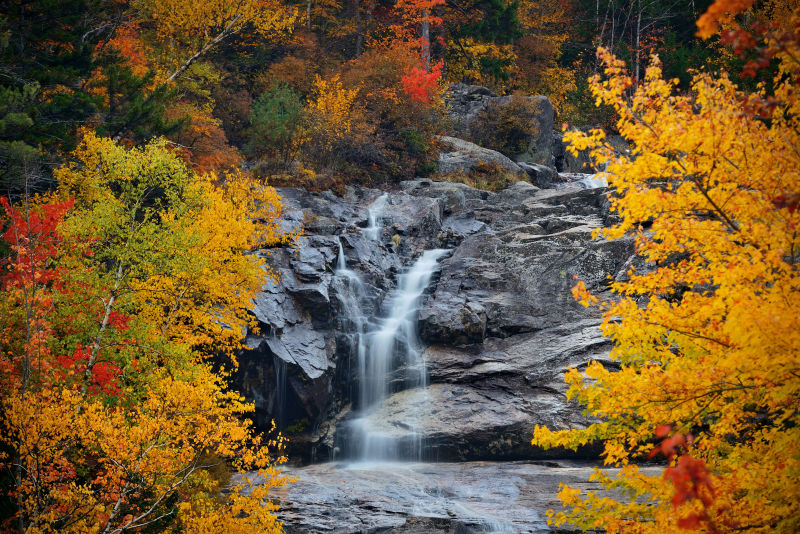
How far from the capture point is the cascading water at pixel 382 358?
1531 cm

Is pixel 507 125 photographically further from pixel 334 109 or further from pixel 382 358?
pixel 382 358

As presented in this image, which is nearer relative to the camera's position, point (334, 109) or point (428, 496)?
point (428, 496)

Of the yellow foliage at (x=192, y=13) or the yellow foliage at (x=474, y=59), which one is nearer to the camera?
the yellow foliage at (x=192, y=13)

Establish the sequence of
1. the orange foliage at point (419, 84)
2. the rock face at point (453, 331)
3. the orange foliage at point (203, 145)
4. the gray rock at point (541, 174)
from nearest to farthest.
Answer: the rock face at point (453, 331), the orange foliage at point (203, 145), the orange foliage at point (419, 84), the gray rock at point (541, 174)

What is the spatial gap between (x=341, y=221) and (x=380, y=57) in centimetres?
1017

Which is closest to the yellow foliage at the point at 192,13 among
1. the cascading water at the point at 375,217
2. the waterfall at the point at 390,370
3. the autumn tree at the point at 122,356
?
the cascading water at the point at 375,217

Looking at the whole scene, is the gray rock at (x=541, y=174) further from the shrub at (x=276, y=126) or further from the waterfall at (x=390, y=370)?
the shrub at (x=276, y=126)

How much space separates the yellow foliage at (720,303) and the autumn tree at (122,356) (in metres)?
5.79

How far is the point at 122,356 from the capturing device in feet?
34.5

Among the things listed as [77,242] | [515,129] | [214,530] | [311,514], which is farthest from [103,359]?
[515,129]

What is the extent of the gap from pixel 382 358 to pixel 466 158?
1293 centimetres

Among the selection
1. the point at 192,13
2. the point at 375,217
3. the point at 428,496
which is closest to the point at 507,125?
the point at 375,217

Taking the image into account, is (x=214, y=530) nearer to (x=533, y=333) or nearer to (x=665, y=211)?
(x=665, y=211)

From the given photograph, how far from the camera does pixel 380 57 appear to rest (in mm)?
25891
